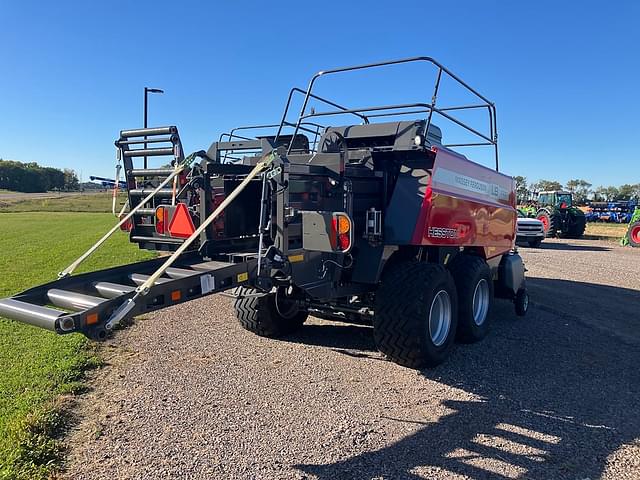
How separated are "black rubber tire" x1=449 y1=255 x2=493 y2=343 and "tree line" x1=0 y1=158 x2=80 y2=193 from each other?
95554 mm

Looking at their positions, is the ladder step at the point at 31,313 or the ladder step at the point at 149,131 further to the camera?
the ladder step at the point at 149,131

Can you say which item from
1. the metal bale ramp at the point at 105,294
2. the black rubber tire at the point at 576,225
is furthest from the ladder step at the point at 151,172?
the black rubber tire at the point at 576,225

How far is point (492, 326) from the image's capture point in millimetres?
7066

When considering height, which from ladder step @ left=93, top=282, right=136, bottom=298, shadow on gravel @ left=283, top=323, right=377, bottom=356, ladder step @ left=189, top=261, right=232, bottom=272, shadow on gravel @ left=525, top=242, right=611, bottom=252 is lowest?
shadow on gravel @ left=283, top=323, right=377, bottom=356

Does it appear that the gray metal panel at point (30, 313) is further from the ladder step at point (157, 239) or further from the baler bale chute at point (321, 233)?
the ladder step at point (157, 239)

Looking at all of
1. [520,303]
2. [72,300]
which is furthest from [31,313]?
[520,303]

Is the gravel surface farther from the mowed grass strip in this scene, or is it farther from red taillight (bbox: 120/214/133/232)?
red taillight (bbox: 120/214/133/232)

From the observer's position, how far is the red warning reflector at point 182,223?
471 cm

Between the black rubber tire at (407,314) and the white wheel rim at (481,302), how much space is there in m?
1.50

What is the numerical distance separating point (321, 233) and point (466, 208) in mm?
2214

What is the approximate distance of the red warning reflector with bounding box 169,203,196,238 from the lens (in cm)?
471

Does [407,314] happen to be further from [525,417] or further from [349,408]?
[525,417]

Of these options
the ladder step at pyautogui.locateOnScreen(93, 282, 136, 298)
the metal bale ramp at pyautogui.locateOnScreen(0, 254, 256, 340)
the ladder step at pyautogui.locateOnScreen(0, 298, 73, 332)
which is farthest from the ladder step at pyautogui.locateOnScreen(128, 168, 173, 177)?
the ladder step at pyautogui.locateOnScreen(0, 298, 73, 332)

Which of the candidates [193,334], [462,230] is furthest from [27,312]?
[462,230]
